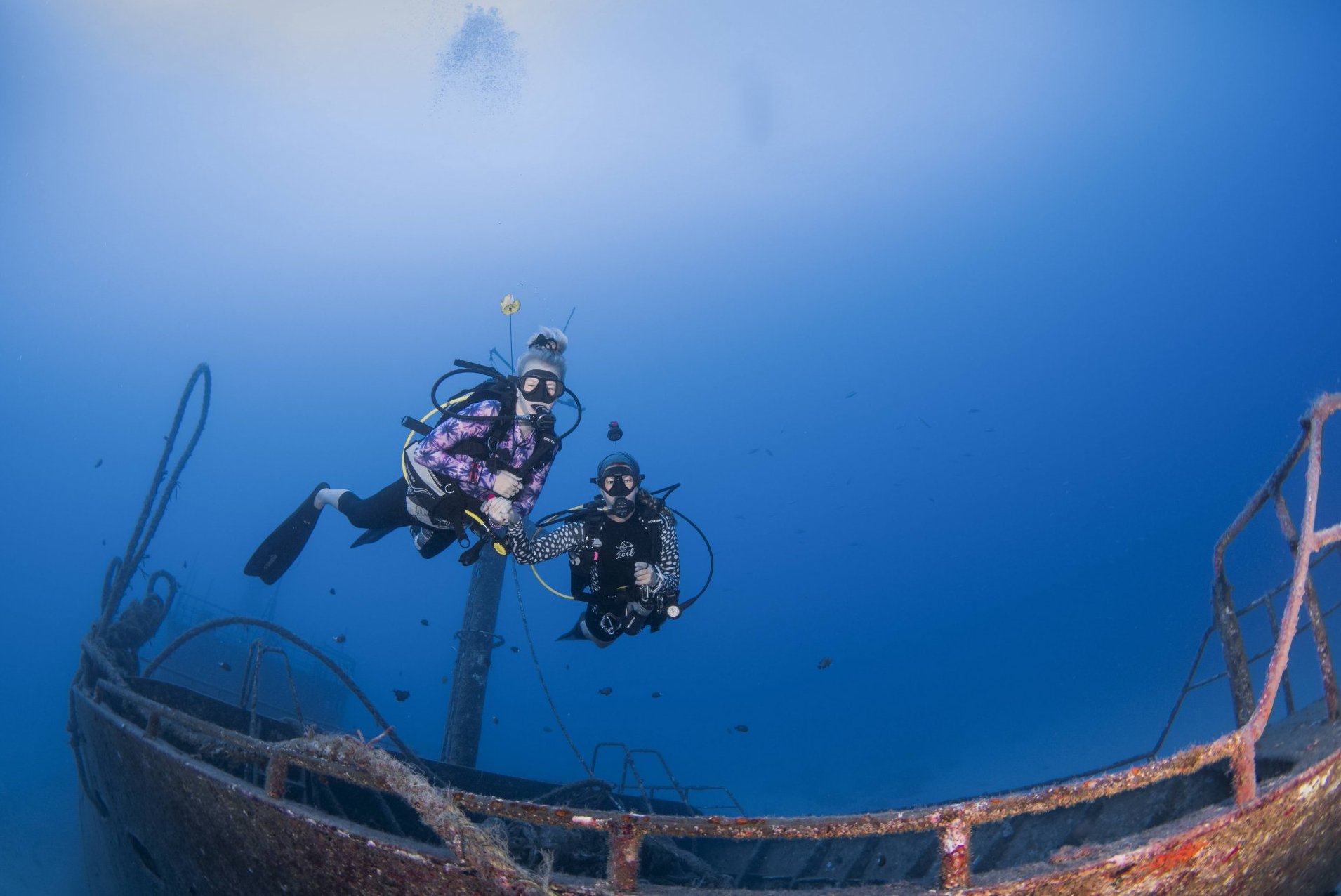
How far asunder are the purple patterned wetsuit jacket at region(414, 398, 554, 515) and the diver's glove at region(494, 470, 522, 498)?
0.14 m

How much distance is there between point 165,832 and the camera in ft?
Result: 14.4

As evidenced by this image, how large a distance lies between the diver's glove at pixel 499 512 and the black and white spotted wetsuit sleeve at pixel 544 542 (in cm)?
19

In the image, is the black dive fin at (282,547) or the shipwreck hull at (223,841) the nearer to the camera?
the shipwreck hull at (223,841)

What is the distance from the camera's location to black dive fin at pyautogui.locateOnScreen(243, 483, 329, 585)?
7180 millimetres

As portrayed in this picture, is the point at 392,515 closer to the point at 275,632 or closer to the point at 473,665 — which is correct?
the point at 275,632

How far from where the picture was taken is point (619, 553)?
19.4ft

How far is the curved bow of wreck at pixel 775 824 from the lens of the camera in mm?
2455

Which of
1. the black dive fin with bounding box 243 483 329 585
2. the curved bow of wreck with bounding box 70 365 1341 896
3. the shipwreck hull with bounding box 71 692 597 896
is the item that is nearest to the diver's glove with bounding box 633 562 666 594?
the curved bow of wreck with bounding box 70 365 1341 896

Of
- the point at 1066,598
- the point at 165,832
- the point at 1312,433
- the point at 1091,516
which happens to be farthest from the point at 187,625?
the point at 1091,516

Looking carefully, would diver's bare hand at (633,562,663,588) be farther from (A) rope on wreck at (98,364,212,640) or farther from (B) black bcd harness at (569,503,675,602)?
(A) rope on wreck at (98,364,212,640)

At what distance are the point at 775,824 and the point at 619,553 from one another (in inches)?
144

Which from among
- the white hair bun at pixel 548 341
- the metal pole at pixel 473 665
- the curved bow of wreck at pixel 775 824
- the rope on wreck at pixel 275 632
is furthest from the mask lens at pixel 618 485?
the metal pole at pixel 473 665

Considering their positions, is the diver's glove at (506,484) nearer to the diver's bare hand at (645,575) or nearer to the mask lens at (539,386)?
the mask lens at (539,386)

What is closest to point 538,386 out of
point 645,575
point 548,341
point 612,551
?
point 548,341
